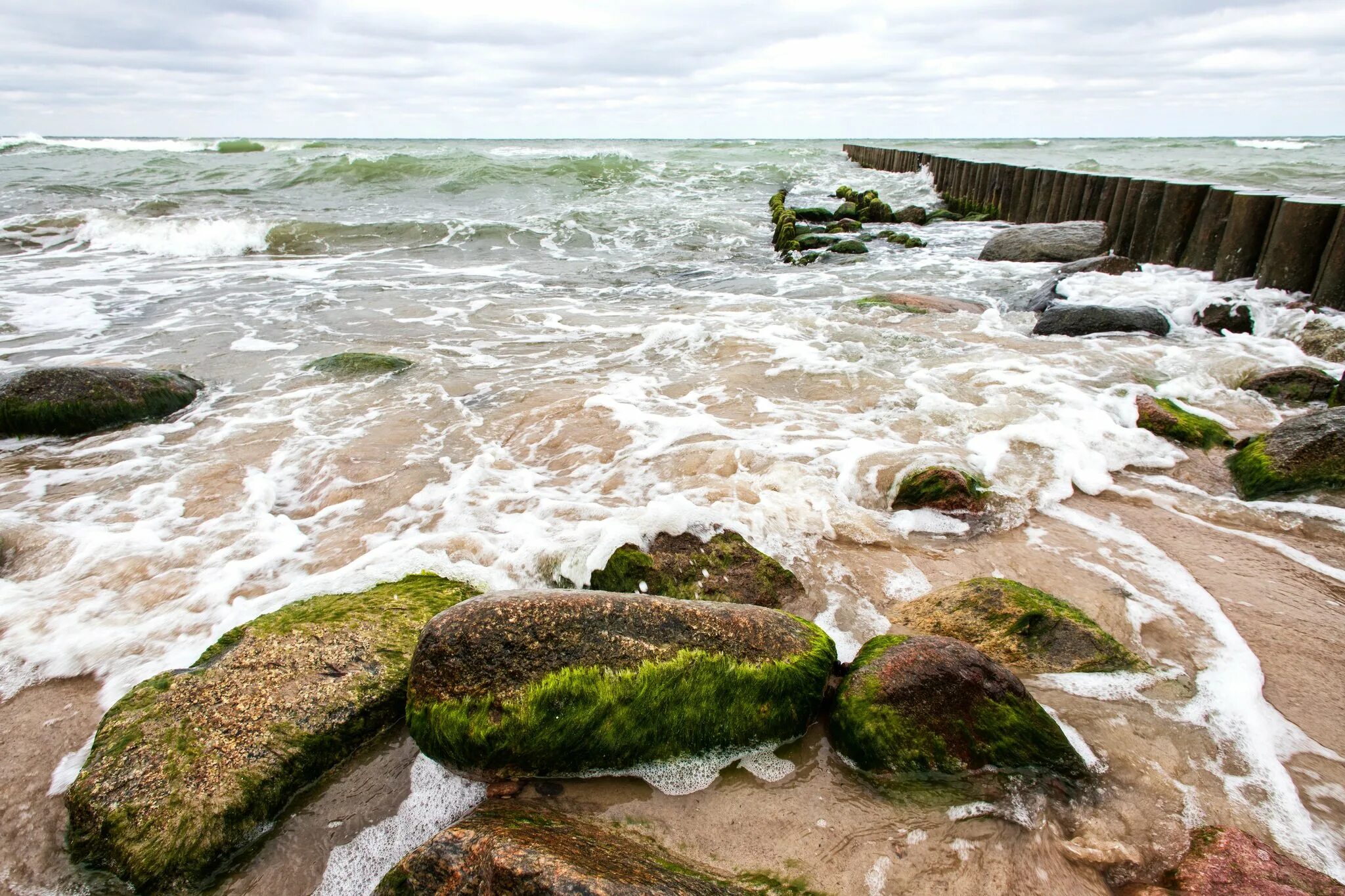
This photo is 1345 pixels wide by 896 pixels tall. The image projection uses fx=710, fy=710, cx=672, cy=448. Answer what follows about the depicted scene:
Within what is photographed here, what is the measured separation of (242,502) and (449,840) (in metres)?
3.22

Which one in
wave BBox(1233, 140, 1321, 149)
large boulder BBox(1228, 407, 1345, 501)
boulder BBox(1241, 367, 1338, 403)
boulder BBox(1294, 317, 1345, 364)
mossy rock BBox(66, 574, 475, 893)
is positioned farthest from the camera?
wave BBox(1233, 140, 1321, 149)

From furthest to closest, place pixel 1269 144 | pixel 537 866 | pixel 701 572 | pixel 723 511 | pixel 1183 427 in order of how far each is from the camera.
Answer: pixel 1269 144, pixel 1183 427, pixel 723 511, pixel 701 572, pixel 537 866

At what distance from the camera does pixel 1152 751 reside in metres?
2.31

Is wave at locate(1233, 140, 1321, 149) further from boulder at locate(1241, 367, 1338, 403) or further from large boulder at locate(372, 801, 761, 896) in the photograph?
large boulder at locate(372, 801, 761, 896)

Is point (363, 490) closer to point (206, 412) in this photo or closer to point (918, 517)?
point (206, 412)

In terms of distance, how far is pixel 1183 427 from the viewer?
4609mm

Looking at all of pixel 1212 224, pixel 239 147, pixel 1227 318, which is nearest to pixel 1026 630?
pixel 1227 318

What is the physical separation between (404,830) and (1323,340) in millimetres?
7775

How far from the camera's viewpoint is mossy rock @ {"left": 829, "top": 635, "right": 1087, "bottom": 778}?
7.25 ft

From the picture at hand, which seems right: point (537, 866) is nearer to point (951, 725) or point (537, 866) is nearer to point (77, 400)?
point (951, 725)

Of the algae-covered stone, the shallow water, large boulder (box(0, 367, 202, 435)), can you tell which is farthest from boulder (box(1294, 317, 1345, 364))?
large boulder (box(0, 367, 202, 435))

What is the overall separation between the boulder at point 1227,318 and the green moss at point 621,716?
22.5 feet

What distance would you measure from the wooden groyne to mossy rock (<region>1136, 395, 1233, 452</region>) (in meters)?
3.17

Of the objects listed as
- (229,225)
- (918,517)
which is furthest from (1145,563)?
(229,225)
